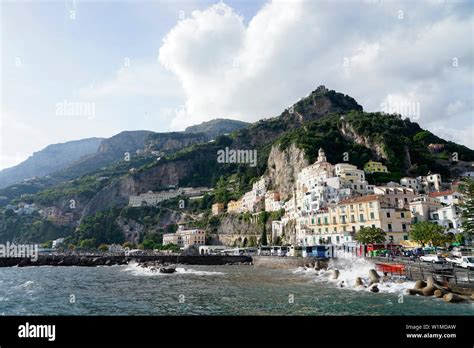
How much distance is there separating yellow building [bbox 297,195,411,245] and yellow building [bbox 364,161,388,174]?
3127 cm

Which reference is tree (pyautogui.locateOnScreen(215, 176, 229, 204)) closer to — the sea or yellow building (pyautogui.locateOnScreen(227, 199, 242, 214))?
yellow building (pyautogui.locateOnScreen(227, 199, 242, 214))

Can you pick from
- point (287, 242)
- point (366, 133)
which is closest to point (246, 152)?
point (366, 133)

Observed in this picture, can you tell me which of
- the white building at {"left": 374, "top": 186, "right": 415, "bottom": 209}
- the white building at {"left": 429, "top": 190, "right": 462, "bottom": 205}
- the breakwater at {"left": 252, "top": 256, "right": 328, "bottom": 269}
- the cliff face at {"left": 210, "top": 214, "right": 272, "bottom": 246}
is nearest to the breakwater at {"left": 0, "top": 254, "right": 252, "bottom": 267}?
the breakwater at {"left": 252, "top": 256, "right": 328, "bottom": 269}

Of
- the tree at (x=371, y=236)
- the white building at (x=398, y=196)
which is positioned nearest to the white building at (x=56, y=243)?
the white building at (x=398, y=196)

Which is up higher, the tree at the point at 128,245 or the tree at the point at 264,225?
the tree at the point at 264,225

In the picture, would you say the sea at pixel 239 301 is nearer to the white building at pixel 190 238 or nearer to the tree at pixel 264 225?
the tree at pixel 264 225

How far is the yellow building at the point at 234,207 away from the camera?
121412mm

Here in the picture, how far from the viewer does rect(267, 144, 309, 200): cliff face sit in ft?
348

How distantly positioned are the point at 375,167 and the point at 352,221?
39.0 meters

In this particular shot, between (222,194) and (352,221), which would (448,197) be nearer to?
(352,221)

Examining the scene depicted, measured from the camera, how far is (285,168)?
4427 inches

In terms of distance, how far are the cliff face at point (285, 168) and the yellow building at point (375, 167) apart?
55.9 feet
